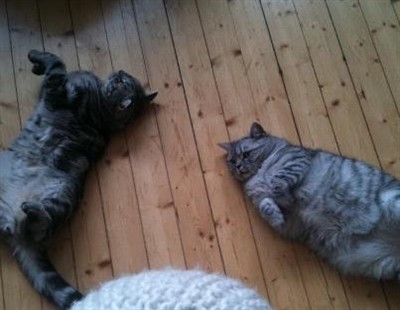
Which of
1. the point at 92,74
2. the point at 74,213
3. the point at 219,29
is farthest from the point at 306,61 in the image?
the point at 74,213

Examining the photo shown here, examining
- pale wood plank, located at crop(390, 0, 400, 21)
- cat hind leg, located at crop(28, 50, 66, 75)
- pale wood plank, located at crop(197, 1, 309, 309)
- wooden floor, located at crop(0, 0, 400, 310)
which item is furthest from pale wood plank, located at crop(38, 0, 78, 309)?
pale wood plank, located at crop(390, 0, 400, 21)

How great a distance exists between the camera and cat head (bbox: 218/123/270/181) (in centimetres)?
205

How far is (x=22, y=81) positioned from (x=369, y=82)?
1.60 metres

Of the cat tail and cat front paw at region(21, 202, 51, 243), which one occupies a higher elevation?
cat front paw at region(21, 202, 51, 243)

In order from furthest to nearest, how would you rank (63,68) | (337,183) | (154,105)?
1. (154,105)
2. (63,68)
3. (337,183)

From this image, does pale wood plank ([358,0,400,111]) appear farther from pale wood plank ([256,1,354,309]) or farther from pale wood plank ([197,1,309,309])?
pale wood plank ([197,1,309,309])

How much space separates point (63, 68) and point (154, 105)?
43 cm

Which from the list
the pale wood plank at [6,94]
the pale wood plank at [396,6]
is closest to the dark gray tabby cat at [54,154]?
the pale wood plank at [6,94]

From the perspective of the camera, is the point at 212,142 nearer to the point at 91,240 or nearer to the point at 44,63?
the point at 91,240

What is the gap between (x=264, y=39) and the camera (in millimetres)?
2328

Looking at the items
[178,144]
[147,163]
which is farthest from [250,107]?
[147,163]

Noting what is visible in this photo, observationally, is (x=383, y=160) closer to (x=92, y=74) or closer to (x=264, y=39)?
(x=264, y=39)

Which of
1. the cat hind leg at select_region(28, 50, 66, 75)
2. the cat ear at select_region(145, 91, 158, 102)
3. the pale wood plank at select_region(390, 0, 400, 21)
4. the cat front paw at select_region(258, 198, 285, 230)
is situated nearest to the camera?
the cat front paw at select_region(258, 198, 285, 230)

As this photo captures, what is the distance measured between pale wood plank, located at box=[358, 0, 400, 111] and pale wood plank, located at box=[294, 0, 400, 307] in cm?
19
